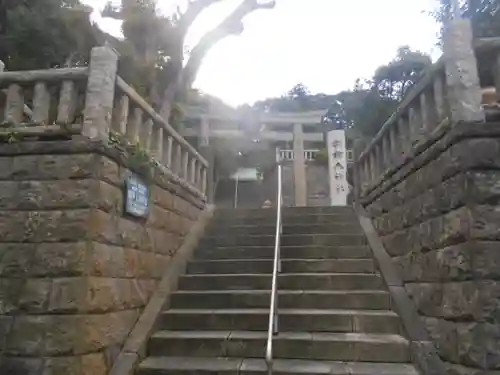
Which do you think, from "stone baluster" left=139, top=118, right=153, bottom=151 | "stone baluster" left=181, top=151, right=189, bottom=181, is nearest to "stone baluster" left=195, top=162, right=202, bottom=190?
"stone baluster" left=181, top=151, right=189, bottom=181

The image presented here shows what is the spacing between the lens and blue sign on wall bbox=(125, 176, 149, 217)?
12.4 ft

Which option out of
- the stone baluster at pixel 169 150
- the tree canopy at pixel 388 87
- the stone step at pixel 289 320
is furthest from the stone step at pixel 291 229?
the tree canopy at pixel 388 87

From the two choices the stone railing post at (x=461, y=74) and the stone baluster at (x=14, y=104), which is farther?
the stone baluster at (x=14, y=104)

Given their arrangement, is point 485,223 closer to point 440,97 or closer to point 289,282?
point 440,97

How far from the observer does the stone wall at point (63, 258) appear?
3.09 meters

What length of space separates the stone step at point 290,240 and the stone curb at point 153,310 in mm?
266

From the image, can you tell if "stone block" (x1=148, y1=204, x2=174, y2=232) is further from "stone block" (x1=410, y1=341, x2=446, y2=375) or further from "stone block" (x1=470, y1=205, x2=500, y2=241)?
"stone block" (x1=470, y1=205, x2=500, y2=241)

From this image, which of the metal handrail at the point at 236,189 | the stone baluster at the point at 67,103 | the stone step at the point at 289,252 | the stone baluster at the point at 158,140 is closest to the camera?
the stone baluster at the point at 67,103

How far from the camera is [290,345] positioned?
12.1ft

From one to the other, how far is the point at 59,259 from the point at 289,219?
3.75 m

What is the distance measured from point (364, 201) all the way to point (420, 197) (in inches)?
93.0

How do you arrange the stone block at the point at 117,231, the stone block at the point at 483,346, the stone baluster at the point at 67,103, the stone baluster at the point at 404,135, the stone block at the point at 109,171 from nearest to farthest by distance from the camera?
the stone block at the point at 483,346
the stone block at the point at 117,231
the stone block at the point at 109,171
the stone baluster at the point at 67,103
the stone baluster at the point at 404,135

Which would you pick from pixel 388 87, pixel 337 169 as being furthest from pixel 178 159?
pixel 388 87

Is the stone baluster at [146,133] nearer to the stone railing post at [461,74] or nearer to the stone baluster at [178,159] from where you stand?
the stone baluster at [178,159]
